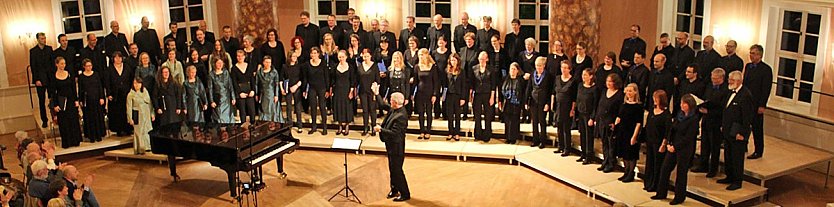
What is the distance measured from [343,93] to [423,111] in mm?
1176

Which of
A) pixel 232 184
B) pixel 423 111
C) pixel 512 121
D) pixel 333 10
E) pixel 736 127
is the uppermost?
pixel 333 10

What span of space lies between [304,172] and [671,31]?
19.7 ft

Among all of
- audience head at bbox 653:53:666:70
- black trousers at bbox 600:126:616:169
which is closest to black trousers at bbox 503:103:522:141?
black trousers at bbox 600:126:616:169

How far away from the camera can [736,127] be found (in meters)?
10.2

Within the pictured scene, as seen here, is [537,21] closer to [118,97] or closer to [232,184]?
[232,184]

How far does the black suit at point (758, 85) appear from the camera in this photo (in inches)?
422

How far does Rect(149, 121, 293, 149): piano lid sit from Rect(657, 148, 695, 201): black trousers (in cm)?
447

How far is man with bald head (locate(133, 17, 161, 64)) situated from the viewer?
46.4 feet

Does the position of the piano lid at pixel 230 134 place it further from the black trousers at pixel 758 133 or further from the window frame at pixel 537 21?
the black trousers at pixel 758 133

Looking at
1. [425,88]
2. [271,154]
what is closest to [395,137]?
[271,154]

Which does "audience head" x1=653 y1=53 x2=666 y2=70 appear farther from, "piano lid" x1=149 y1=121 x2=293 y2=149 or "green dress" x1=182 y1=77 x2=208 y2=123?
"green dress" x1=182 y1=77 x2=208 y2=123

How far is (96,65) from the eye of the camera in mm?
13328

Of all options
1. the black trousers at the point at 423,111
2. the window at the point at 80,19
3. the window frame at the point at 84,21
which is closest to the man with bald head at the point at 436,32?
the black trousers at the point at 423,111

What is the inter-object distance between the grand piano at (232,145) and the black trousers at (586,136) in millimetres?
3609
